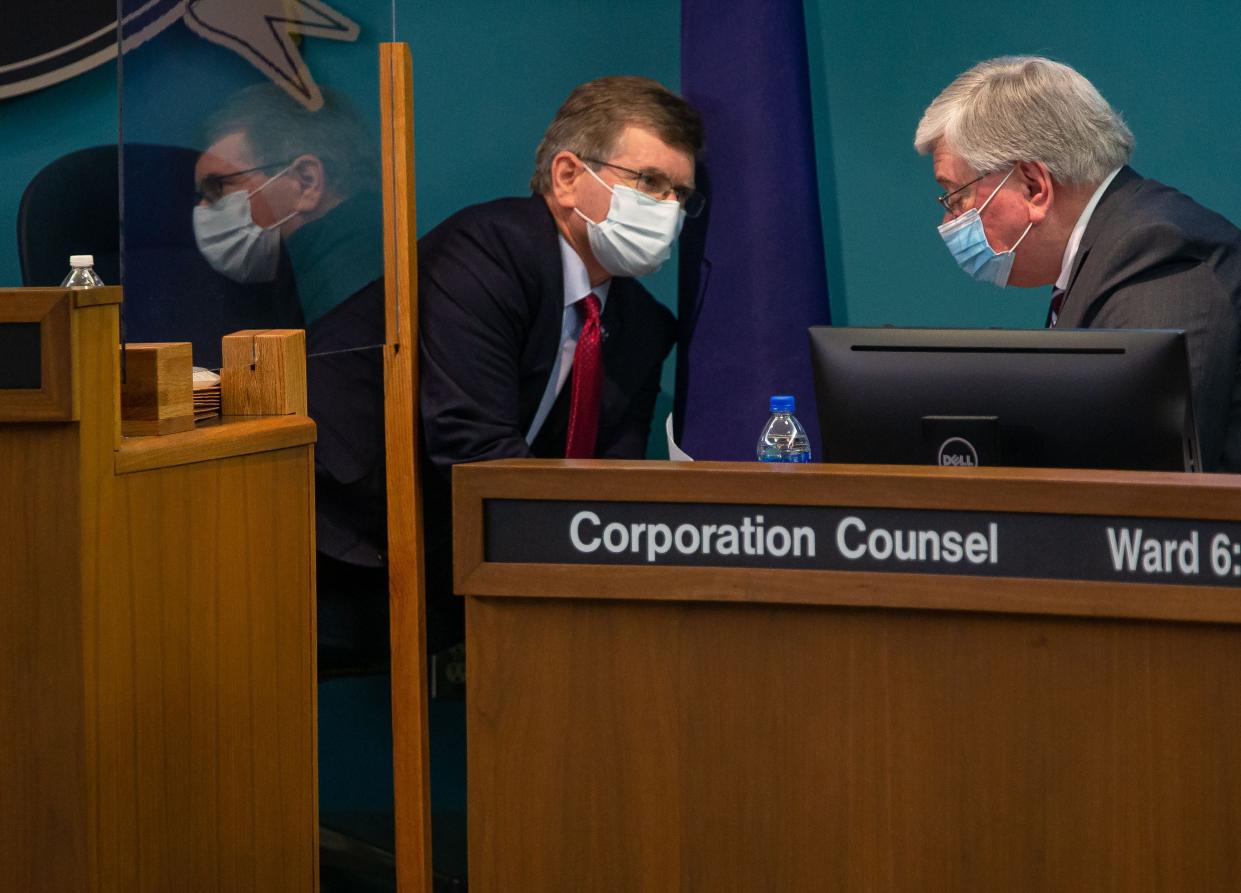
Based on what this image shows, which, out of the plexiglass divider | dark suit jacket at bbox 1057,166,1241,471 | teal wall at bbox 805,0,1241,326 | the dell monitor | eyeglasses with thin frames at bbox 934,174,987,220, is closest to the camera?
the dell monitor

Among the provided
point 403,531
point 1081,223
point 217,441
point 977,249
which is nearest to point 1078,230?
point 1081,223

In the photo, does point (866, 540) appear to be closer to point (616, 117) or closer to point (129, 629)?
point (129, 629)

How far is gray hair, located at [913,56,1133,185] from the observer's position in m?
2.38

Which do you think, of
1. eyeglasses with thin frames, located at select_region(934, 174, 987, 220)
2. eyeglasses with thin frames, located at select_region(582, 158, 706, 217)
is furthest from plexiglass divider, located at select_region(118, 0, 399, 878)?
eyeglasses with thin frames, located at select_region(934, 174, 987, 220)

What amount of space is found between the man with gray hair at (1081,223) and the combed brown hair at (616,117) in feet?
1.47

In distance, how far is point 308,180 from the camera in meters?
2.13

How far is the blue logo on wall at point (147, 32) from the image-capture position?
1.81 metres

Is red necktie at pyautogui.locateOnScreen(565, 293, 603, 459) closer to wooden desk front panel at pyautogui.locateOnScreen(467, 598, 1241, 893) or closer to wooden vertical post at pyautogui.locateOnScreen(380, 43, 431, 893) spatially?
wooden vertical post at pyautogui.locateOnScreen(380, 43, 431, 893)

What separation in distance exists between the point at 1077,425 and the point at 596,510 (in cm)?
52

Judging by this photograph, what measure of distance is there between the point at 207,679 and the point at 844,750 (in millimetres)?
805

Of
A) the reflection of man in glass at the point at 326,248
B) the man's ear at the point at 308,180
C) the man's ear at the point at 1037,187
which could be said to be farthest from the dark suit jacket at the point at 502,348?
the man's ear at the point at 1037,187

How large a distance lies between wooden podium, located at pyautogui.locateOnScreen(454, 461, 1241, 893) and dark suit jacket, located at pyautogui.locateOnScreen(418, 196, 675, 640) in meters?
1.22

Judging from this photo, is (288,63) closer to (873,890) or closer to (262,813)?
(262,813)

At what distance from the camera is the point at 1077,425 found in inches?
55.7
